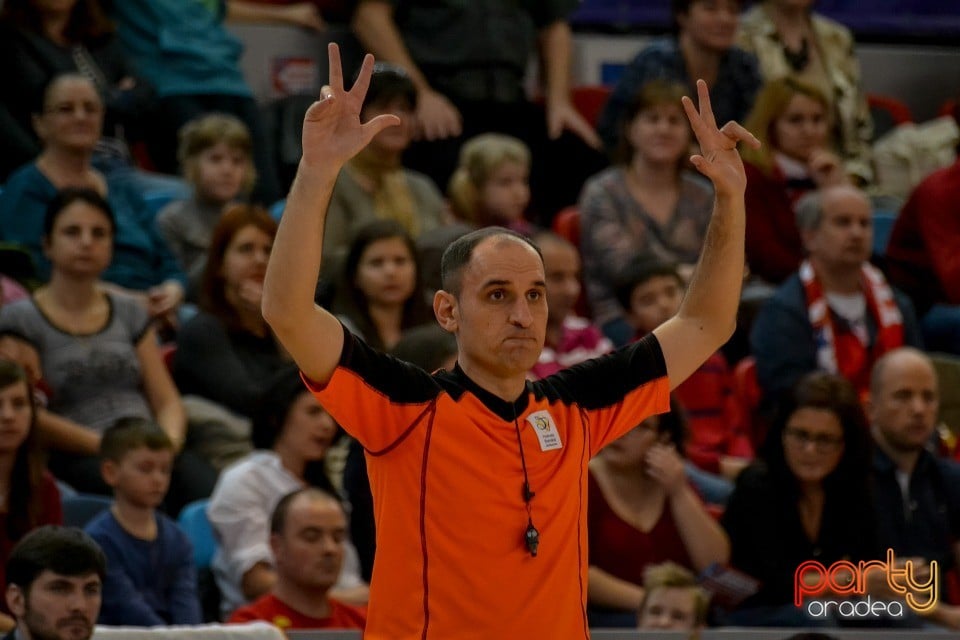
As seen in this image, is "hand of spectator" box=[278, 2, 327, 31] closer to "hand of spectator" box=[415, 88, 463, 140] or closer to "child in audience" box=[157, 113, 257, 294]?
"hand of spectator" box=[415, 88, 463, 140]

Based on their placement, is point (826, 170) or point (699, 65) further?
point (699, 65)

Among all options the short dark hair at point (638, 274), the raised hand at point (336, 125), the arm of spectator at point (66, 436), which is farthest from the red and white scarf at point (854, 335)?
the raised hand at point (336, 125)

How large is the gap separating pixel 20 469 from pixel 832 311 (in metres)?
2.90

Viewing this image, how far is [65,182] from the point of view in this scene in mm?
6270

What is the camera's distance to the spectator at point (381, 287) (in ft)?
19.4

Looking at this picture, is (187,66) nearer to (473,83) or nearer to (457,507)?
(473,83)

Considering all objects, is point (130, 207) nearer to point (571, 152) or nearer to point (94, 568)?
point (571, 152)

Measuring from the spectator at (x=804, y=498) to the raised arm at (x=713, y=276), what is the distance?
1.93 m

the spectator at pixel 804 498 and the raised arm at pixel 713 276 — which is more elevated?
the raised arm at pixel 713 276

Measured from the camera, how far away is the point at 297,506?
186 inches

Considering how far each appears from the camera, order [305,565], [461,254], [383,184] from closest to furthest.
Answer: [461,254]
[305,565]
[383,184]

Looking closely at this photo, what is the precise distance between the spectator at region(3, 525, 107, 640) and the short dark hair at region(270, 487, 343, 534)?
631mm

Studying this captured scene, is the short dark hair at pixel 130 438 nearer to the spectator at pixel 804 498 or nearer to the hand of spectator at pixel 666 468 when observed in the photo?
the hand of spectator at pixel 666 468

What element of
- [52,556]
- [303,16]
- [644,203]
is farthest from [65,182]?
[52,556]
